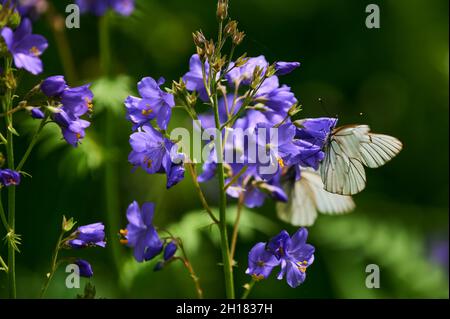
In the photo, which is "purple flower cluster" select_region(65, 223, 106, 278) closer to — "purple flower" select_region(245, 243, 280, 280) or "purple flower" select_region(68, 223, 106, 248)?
"purple flower" select_region(68, 223, 106, 248)

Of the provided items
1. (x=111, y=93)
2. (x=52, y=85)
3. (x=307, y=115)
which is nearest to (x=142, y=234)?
(x=52, y=85)

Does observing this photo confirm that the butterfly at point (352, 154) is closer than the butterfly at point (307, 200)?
Yes

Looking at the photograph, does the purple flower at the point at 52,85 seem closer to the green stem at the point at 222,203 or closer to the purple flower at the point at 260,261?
the green stem at the point at 222,203

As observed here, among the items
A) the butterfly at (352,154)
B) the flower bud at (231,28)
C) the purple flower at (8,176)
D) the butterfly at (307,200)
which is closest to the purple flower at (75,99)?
the purple flower at (8,176)

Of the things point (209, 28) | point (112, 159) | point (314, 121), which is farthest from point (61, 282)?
point (314, 121)

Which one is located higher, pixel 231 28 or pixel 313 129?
pixel 231 28

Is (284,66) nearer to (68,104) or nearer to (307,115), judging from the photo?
(68,104)

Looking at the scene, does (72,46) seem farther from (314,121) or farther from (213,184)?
(314,121)
